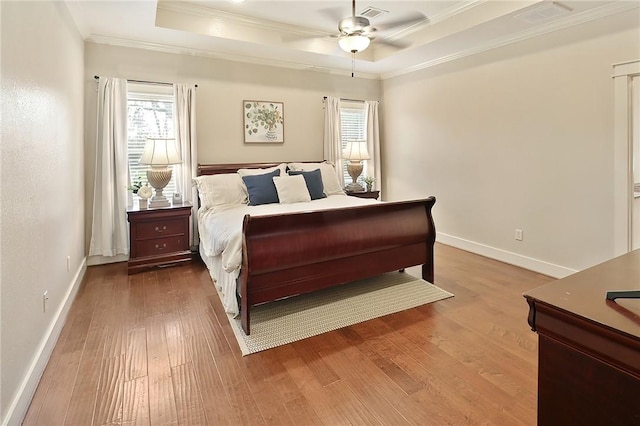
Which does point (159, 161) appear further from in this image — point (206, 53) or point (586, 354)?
point (586, 354)

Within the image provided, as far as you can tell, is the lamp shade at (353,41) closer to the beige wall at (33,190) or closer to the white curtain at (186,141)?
the white curtain at (186,141)

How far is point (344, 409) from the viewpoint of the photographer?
1.81m

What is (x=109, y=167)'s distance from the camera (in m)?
4.05

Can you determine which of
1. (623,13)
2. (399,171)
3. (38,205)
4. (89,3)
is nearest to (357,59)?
(399,171)

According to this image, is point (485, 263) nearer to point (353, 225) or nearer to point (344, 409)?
point (353, 225)

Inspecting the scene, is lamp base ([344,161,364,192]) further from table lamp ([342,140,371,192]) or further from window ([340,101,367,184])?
window ([340,101,367,184])

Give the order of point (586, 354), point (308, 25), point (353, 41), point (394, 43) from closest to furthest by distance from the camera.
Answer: point (586, 354) → point (353, 41) → point (308, 25) → point (394, 43)

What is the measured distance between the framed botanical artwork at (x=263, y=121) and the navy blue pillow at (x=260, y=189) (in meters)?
1.00

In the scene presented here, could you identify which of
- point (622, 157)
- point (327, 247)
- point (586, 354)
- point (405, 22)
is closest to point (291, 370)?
point (327, 247)

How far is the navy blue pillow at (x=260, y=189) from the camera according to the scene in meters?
4.11

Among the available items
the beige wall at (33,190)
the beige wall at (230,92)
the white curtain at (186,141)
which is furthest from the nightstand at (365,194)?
the beige wall at (33,190)

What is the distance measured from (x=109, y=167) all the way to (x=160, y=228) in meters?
0.93

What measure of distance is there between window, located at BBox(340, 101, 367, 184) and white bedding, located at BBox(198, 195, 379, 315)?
5.67 ft

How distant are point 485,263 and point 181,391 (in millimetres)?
3615
